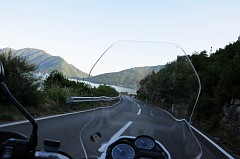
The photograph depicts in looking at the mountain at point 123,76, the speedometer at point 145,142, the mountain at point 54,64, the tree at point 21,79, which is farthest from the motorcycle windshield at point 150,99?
the tree at point 21,79

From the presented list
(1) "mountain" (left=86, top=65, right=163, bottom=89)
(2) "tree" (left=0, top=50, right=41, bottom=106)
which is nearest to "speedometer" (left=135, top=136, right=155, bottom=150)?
(1) "mountain" (left=86, top=65, right=163, bottom=89)

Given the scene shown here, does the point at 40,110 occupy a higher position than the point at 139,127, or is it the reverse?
the point at 139,127

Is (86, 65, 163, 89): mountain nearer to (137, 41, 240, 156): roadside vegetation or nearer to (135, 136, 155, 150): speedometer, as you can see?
(137, 41, 240, 156): roadside vegetation

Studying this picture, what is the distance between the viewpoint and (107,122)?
334 cm

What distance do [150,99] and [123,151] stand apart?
979 millimetres

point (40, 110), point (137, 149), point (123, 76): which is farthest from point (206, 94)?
point (137, 149)

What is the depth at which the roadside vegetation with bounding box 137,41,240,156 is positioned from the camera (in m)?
3.21

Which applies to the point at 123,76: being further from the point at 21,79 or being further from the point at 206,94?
the point at 206,94

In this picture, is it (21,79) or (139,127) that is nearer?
(139,127)

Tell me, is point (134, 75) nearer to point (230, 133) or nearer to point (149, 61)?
point (149, 61)

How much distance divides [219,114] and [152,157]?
14.8 metres

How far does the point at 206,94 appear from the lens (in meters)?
20.1

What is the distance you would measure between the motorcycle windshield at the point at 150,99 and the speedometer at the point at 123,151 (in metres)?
0.14

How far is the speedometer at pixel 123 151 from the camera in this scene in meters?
2.79
